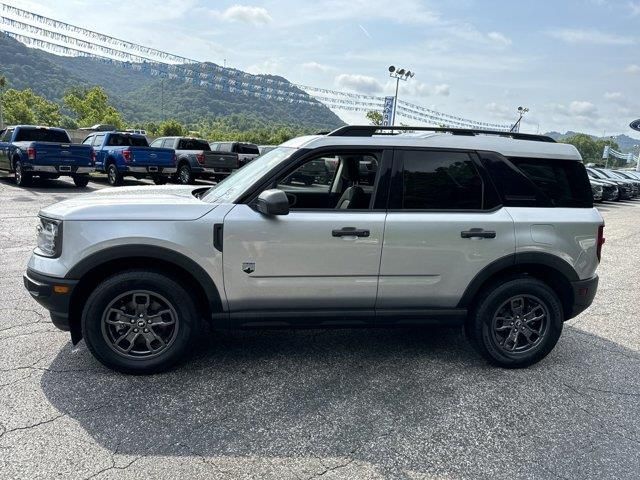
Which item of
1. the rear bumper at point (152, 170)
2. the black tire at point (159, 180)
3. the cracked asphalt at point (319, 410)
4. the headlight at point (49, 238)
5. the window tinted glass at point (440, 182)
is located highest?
the window tinted glass at point (440, 182)

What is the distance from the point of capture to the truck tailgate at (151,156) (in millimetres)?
15281

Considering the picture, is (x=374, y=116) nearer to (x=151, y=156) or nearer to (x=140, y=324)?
(x=151, y=156)

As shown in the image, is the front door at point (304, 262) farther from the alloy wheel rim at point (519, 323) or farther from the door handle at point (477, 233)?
the alloy wheel rim at point (519, 323)

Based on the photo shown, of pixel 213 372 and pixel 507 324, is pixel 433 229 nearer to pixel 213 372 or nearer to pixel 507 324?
pixel 507 324

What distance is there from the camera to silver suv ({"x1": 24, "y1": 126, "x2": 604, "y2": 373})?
325cm

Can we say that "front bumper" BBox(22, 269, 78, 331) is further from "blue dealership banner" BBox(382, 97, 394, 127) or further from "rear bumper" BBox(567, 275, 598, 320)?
"blue dealership banner" BBox(382, 97, 394, 127)

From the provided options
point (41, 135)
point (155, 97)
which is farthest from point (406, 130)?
point (155, 97)

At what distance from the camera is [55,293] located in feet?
10.5

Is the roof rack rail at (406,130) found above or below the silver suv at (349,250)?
above

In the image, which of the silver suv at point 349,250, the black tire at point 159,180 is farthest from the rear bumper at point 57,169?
the silver suv at point 349,250

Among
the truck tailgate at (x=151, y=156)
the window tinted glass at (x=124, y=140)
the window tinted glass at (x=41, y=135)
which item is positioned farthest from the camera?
the window tinted glass at (x=124, y=140)

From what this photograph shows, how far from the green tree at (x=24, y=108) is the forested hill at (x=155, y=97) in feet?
72.6

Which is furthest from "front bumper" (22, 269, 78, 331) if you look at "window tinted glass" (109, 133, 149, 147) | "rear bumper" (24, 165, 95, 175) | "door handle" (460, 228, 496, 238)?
"window tinted glass" (109, 133, 149, 147)

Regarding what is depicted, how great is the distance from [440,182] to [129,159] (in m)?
13.9
